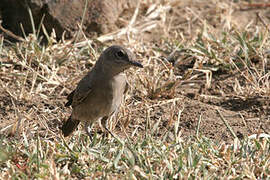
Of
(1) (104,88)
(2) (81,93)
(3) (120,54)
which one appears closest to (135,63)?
(3) (120,54)

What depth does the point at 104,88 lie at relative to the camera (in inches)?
248

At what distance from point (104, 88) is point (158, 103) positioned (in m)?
0.99

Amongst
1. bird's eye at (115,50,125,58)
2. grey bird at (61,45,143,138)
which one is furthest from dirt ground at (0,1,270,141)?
bird's eye at (115,50,125,58)

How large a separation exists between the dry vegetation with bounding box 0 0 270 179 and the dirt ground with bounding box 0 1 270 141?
0.01 meters

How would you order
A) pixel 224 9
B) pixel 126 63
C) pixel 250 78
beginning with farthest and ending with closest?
pixel 224 9 → pixel 250 78 → pixel 126 63

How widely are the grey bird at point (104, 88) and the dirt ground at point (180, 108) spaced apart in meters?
0.36

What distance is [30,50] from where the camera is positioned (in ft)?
25.6

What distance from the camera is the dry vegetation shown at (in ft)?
17.3

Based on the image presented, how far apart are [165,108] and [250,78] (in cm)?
121

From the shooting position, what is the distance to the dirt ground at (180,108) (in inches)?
257

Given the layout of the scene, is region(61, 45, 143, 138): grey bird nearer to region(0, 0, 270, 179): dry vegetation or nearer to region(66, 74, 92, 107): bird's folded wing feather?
region(66, 74, 92, 107): bird's folded wing feather

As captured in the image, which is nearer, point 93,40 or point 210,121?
point 210,121

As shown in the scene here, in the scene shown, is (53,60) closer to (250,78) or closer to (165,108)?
(165,108)

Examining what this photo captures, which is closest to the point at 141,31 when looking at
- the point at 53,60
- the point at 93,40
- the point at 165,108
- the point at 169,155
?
the point at 93,40
